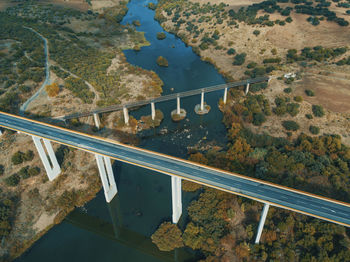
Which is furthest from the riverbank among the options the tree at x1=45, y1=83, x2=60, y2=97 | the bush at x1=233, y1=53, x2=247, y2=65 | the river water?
the tree at x1=45, y1=83, x2=60, y2=97

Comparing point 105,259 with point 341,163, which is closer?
point 105,259

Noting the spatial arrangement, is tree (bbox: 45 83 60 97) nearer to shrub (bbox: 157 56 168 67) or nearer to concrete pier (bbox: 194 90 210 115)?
shrub (bbox: 157 56 168 67)

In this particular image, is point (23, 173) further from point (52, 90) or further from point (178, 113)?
point (178, 113)

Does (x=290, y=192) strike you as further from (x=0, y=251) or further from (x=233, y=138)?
(x=0, y=251)

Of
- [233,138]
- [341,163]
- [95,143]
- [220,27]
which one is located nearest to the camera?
[95,143]

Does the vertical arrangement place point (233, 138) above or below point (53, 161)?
below

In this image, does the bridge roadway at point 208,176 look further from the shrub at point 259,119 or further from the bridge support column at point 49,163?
the shrub at point 259,119

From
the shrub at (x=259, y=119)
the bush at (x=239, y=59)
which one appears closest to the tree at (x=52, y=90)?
the shrub at (x=259, y=119)

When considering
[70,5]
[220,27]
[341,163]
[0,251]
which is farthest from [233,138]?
[70,5]
